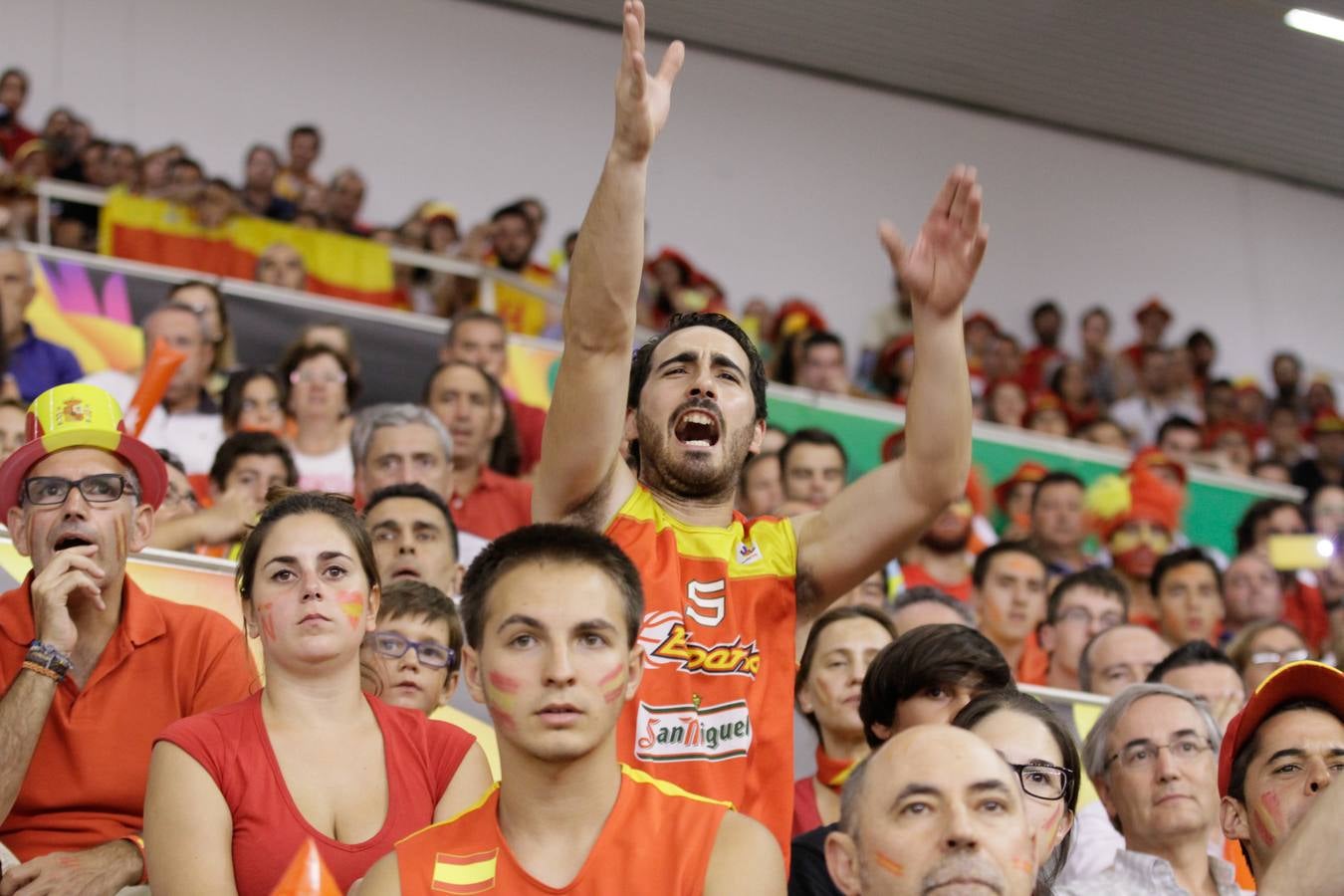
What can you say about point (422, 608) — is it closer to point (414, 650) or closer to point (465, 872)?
point (414, 650)

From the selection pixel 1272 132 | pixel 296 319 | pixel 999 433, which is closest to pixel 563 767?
pixel 296 319

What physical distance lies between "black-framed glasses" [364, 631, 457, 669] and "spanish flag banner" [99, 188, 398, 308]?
18.2ft

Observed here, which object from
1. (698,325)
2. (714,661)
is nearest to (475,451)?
(698,325)

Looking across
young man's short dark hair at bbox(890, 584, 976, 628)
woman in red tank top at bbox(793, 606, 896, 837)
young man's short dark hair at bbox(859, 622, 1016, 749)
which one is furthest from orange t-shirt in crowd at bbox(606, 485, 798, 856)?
young man's short dark hair at bbox(890, 584, 976, 628)

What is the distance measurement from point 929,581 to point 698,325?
356 centimetres

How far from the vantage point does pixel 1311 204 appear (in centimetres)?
1616

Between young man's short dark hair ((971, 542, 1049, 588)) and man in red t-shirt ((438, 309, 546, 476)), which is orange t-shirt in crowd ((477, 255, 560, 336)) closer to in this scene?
man in red t-shirt ((438, 309, 546, 476))

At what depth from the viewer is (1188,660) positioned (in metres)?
4.87

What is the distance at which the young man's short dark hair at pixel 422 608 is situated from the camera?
13.0 feet

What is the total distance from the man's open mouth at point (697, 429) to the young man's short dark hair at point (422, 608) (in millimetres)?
847

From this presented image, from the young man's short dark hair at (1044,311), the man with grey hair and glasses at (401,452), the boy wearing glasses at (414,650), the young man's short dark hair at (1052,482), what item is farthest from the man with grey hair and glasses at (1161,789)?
the young man's short dark hair at (1044,311)

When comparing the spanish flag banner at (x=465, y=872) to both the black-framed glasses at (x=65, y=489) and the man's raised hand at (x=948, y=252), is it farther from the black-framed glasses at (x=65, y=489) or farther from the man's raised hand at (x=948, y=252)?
the black-framed glasses at (x=65, y=489)

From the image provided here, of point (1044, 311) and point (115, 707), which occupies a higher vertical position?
point (1044, 311)

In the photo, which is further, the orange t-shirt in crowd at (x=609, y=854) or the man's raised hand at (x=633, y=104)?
the man's raised hand at (x=633, y=104)
